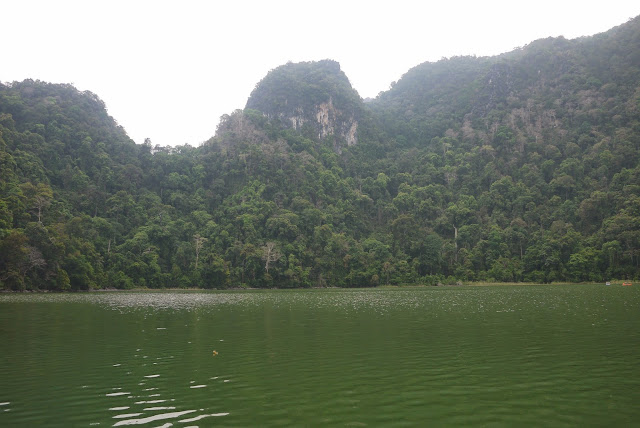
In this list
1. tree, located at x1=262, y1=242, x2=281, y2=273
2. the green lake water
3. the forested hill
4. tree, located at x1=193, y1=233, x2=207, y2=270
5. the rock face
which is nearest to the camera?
the green lake water

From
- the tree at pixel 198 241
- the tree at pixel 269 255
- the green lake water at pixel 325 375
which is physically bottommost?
the green lake water at pixel 325 375

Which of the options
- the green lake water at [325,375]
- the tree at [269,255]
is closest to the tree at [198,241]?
the tree at [269,255]

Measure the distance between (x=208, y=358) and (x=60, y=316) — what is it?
22053 mm

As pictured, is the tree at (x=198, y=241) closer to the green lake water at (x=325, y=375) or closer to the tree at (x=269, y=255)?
the tree at (x=269, y=255)

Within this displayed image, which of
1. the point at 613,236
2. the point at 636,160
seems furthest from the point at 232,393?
the point at 636,160

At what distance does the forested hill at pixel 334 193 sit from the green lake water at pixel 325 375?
6106 centimetres

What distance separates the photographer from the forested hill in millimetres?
94938

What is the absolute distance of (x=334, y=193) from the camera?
500 feet

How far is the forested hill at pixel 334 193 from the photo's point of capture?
311 ft

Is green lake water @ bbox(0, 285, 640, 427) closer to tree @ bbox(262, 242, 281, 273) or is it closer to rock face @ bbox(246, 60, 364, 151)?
tree @ bbox(262, 242, 281, 273)

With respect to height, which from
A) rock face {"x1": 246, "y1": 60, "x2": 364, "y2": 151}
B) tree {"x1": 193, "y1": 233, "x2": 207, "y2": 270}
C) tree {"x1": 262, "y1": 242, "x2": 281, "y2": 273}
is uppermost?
rock face {"x1": 246, "y1": 60, "x2": 364, "y2": 151}

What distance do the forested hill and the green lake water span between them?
61060mm

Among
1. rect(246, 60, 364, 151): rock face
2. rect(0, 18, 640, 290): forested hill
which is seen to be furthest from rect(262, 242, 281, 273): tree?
rect(246, 60, 364, 151): rock face

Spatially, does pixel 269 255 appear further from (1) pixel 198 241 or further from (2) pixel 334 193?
(2) pixel 334 193
